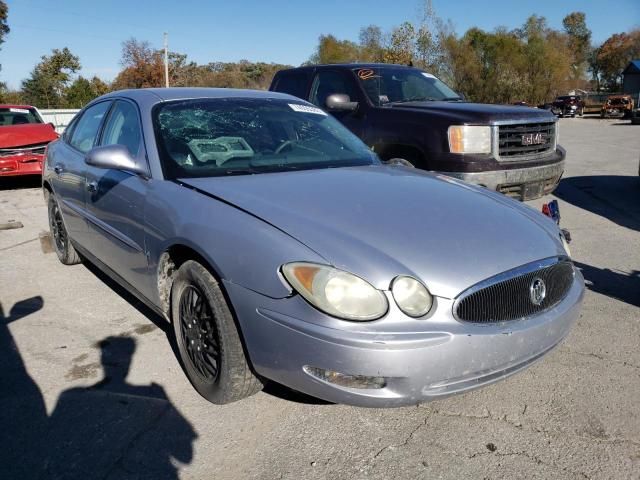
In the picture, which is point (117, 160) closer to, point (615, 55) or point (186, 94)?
point (186, 94)

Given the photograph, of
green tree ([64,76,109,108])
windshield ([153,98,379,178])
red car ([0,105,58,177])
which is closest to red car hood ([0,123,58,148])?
Result: red car ([0,105,58,177])

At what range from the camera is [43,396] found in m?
2.95

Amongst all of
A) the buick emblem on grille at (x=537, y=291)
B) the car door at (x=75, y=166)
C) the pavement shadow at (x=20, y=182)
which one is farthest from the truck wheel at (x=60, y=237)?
the pavement shadow at (x=20, y=182)

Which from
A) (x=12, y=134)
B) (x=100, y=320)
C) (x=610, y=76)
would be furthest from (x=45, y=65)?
(x=610, y=76)

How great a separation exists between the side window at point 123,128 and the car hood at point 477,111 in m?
3.07

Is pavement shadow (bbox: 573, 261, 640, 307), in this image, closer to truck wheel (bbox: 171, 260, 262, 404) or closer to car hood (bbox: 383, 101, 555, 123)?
car hood (bbox: 383, 101, 555, 123)

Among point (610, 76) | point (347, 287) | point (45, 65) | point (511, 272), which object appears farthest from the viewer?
point (610, 76)

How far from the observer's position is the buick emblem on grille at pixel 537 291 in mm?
2467

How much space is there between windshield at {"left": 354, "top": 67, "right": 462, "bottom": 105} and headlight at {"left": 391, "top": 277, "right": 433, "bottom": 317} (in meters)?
4.38

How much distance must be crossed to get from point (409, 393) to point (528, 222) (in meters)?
1.20

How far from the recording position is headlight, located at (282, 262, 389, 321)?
7.16ft

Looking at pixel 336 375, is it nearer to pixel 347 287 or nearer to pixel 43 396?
pixel 347 287

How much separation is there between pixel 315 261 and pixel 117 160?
1530 mm

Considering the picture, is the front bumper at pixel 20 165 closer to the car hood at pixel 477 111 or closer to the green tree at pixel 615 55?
the car hood at pixel 477 111
